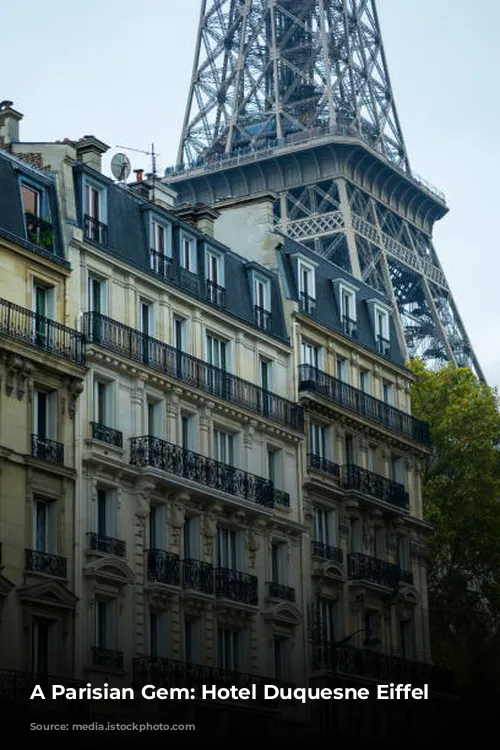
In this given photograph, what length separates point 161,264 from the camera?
4941cm

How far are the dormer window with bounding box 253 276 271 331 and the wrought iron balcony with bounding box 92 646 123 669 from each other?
1209 centimetres

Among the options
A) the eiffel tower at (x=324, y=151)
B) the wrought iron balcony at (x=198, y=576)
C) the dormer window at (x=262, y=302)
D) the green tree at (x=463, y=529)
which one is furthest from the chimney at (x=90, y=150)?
the eiffel tower at (x=324, y=151)

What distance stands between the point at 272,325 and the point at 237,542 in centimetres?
702

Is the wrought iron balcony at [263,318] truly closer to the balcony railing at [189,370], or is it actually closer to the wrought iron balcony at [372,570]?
the balcony railing at [189,370]

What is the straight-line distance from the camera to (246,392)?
5131 cm

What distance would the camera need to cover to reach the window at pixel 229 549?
4900cm

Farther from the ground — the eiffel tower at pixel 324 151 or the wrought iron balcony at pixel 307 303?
the eiffel tower at pixel 324 151

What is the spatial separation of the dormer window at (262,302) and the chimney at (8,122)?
8082mm

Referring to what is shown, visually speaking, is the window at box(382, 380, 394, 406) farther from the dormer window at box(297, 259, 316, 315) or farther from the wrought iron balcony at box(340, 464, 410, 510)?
the dormer window at box(297, 259, 316, 315)

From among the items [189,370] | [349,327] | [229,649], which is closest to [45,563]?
[229,649]

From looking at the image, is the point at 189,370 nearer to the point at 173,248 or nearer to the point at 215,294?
the point at 215,294

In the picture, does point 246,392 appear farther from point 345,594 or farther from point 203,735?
point 203,735

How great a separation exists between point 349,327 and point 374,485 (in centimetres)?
513

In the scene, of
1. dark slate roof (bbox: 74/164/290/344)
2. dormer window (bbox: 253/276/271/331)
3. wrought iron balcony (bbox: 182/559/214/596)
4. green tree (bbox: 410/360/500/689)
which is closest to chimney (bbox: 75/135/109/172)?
dark slate roof (bbox: 74/164/290/344)
